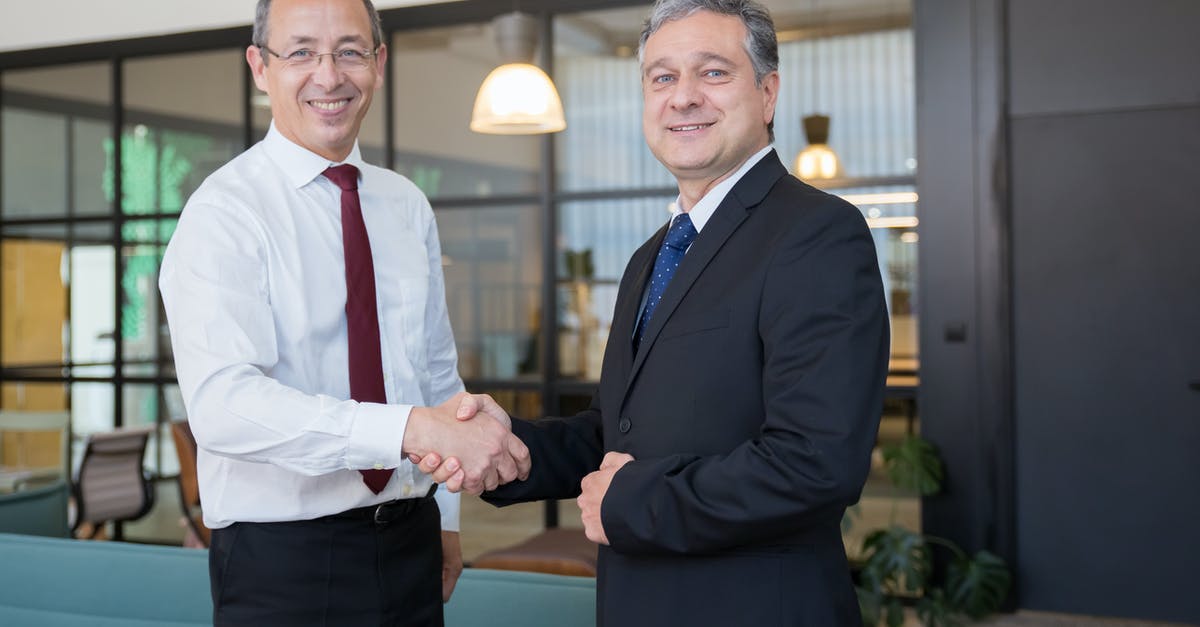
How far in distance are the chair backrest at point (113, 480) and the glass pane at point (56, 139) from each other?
6.96 ft

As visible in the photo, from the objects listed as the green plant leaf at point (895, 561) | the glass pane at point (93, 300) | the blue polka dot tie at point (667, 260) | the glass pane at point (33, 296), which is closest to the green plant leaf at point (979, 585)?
the green plant leaf at point (895, 561)

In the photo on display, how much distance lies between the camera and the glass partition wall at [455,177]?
5.76m

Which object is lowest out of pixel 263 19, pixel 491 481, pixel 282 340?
pixel 491 481

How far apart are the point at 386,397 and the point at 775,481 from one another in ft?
2.68

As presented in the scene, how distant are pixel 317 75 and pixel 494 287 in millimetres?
4503

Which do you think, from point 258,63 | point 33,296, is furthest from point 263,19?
point 33,296

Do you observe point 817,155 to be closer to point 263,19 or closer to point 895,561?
point 895,561

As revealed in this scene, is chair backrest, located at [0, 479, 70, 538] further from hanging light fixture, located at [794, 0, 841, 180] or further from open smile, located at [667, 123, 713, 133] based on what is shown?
hanging light fixture, located at [794, 0, 841, 180]

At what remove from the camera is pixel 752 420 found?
1.50 meters

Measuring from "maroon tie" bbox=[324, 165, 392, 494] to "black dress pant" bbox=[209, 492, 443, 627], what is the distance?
0.08 metres

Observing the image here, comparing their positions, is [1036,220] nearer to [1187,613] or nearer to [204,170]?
[1187,613]

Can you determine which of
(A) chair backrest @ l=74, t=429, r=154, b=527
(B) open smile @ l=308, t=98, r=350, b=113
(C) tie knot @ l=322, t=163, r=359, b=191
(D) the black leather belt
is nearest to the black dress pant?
(D) the black leather belt

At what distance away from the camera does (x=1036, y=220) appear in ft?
17.7

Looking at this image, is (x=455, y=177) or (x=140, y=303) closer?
(x=455, y=177)
